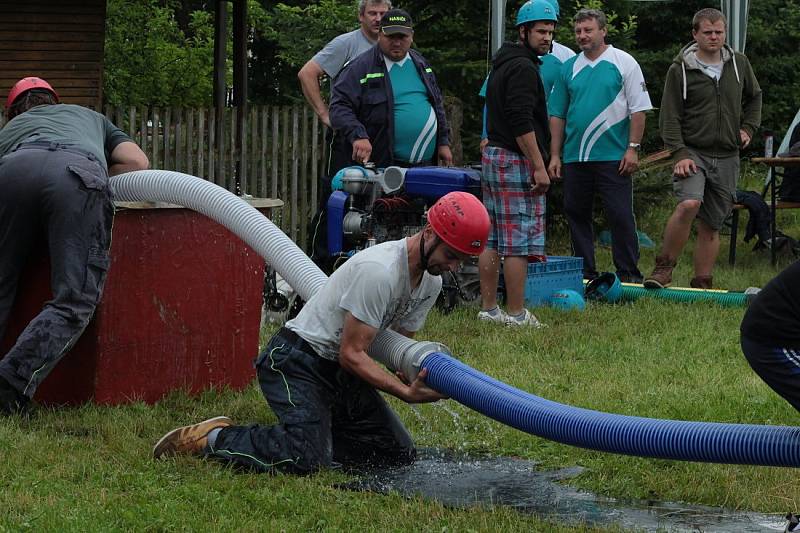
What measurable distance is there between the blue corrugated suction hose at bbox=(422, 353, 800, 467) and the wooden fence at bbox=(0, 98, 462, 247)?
746 cm

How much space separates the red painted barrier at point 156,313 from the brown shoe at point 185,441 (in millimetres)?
922

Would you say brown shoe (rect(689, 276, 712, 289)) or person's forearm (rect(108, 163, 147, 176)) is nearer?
person's forearm (rect(108, 163, 147, 176))

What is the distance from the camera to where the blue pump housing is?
8727 millimetres

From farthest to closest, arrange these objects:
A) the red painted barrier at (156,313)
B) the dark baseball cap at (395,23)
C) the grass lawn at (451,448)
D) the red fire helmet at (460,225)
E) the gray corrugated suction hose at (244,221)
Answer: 1. the dark baseball cap at (395,23)
2. the red painted barrier at (156,313)
3. the gray corrugated suction hose at (244,221)
4. the red fire helmet at (460,225)
5. the grass lawn at (451,448)

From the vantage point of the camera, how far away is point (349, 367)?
5.17 meters

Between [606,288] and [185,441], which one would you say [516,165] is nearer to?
[606,288]

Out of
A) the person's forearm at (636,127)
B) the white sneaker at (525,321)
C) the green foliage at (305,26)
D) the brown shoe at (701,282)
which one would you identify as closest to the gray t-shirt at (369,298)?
the white sneaker at (525,321)

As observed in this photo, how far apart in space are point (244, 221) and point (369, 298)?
4.13 feet

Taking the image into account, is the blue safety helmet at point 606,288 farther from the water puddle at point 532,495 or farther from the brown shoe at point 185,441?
the brown shoe at point 185,441

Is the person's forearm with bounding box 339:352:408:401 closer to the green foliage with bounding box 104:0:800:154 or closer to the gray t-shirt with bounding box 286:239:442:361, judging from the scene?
the gray t-shirt with bounding box 286:239:442:361

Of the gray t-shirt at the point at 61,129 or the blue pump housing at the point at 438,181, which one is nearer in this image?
the gray t-shirt at the point at 61,129

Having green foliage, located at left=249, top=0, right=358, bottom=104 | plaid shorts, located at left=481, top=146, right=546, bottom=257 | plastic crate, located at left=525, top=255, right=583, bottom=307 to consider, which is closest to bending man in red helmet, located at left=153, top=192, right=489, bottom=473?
plaid shorts, located at left=481, top=146, right=546, bottom=257

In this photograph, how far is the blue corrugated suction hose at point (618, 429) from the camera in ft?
14.5

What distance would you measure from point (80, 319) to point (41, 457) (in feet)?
2.79
